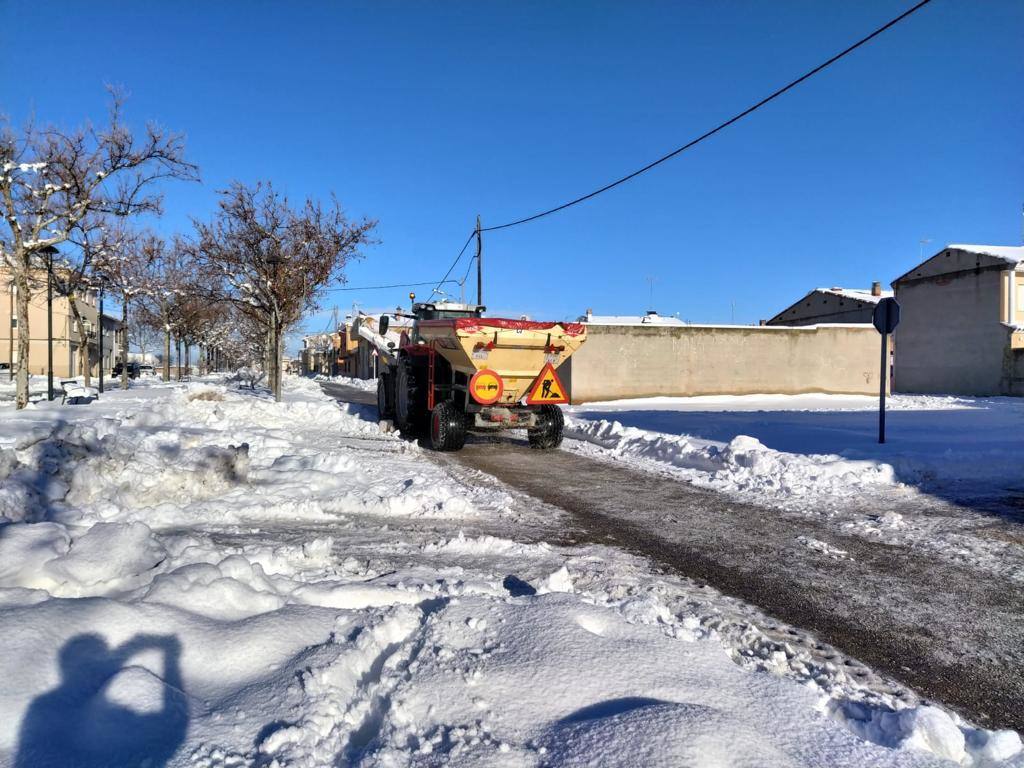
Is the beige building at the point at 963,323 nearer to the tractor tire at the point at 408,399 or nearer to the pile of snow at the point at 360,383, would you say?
the pile of snow at the point at 360,383

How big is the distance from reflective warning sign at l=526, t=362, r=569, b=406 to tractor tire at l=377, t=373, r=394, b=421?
5088 millimetres

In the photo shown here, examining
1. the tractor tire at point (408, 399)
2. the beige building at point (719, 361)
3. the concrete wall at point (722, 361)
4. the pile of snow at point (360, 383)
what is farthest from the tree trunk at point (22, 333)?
the pile of snow at point (360, 383)

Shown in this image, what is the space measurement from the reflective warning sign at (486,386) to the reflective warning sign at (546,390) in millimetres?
608

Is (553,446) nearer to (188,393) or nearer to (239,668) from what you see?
(239,668)

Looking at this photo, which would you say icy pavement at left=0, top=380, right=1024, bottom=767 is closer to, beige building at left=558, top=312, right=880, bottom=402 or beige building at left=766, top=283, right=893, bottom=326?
beige building at left=558, top=312, right=880, bottom=402

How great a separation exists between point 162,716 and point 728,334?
24.9 m

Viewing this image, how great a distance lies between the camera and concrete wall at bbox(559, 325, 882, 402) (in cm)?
2341

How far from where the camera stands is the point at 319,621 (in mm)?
3066

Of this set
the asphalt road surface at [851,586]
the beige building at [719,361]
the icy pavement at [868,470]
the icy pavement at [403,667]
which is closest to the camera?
the icy pavement at [403,667]

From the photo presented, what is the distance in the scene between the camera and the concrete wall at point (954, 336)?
35344mm

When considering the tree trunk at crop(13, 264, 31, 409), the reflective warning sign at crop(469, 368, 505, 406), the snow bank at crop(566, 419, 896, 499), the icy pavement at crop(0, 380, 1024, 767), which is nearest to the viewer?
the icy pavement at crop(0, 380, 1024, 767)

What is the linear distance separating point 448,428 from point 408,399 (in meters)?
1.94

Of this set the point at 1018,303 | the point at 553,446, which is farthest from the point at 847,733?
the point at 1018,303

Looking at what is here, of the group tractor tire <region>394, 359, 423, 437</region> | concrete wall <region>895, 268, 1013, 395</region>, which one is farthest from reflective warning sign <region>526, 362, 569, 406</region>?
concrete wall <region>895, 268, 1013, 395</region>
